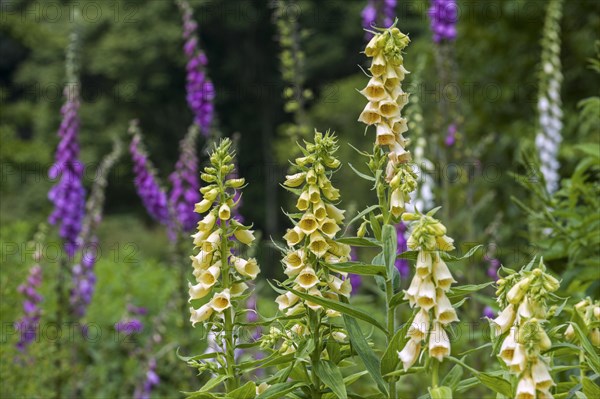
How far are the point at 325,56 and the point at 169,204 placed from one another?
66.6 ft

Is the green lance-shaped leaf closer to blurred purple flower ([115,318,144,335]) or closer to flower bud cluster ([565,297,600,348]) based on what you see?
flower bud cluster ([565,297,600,348])

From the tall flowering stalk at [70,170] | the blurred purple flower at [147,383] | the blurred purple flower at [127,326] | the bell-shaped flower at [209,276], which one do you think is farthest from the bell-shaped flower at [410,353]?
the blurred purple flower at [127,326]

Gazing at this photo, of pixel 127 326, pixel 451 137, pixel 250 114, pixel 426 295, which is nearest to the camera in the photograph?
pixel 426 295

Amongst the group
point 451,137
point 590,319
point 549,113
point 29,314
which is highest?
point 549,113

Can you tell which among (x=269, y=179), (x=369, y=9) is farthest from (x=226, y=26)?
(x=369, y=9)

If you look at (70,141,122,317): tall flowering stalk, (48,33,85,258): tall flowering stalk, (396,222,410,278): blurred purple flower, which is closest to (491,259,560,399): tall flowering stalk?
(396,222,410,278): blurred purple flower

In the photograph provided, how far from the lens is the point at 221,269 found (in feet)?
6.09

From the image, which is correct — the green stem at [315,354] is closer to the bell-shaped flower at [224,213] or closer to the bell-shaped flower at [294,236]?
the bell-shaped flower at [294,236]

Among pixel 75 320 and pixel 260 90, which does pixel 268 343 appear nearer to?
pixel 75 320

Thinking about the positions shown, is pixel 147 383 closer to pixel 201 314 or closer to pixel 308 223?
pixel 201 314

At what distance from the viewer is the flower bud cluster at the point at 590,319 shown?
5.54ft

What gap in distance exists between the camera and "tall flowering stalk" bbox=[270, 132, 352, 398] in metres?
1.73

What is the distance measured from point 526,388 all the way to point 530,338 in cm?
8

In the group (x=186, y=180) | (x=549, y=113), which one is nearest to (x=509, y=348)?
(x=186, y=180)
